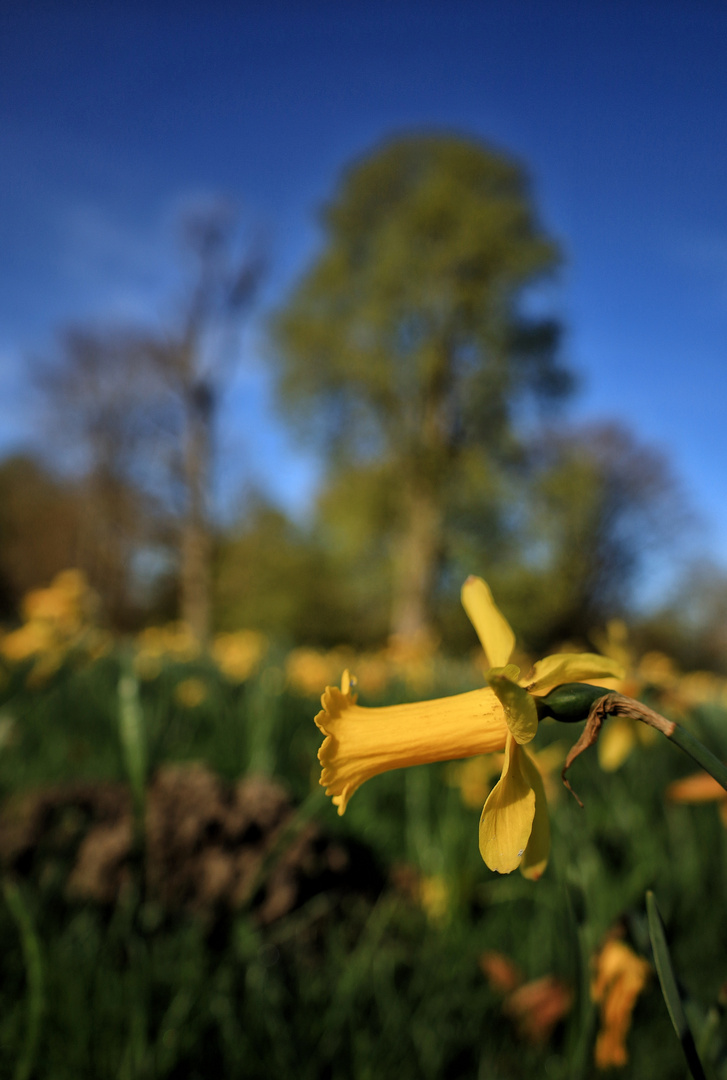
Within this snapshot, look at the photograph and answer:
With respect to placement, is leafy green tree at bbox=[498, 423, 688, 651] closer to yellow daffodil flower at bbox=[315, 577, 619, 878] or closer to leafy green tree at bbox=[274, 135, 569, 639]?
leafy green tree at bbox=[274, 135, 569, 639]

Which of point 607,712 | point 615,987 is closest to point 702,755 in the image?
point 607,712

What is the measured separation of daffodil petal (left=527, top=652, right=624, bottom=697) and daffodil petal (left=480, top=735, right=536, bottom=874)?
0.04 meters

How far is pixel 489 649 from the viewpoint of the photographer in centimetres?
50

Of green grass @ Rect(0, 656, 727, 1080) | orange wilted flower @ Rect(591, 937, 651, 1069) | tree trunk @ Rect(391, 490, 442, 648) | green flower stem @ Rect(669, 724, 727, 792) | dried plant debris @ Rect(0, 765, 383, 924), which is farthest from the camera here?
tree trunk @ Rect(391, 490, 442, 648)

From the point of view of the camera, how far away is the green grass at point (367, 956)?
95cm

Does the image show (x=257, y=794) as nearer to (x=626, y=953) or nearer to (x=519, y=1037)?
(x=519, y=1037)

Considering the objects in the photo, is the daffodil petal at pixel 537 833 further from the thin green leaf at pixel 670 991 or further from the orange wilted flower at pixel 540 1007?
the orange wilted flower at pixel 540 1007

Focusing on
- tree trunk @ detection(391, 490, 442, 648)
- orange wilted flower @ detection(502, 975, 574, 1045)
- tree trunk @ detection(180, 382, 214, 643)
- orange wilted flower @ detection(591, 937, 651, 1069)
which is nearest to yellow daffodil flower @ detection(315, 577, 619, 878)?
orange wilted flower @ detection(591, 937, 651, 1069)

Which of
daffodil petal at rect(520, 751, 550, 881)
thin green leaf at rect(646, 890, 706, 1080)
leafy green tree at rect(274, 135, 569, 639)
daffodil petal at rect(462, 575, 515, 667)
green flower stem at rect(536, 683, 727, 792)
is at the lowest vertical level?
thin green leaf at rect(646, 890, 706, 1080)

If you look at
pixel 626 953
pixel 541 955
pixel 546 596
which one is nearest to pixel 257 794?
pixel 541 955

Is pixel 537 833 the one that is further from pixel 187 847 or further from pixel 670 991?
pixel 187 847

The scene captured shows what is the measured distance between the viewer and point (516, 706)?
16.5 inches

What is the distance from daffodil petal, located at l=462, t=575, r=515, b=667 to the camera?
19.2 inches

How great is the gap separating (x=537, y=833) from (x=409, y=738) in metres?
0.12
